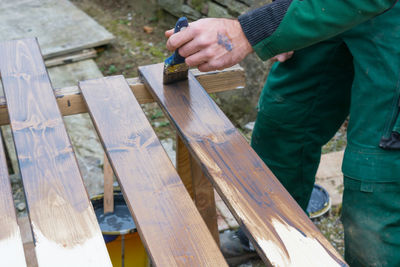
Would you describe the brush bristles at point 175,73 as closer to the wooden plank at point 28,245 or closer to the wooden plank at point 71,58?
the wooden plank at point 28,245

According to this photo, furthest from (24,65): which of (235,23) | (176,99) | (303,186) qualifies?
(303,186)

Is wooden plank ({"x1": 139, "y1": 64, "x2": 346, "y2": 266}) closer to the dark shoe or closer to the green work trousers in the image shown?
the green work trousers

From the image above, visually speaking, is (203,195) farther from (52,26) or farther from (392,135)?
(52,26)

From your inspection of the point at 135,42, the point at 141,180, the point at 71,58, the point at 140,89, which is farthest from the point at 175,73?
the point at 135,42

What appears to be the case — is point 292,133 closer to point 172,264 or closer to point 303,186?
point 303,186

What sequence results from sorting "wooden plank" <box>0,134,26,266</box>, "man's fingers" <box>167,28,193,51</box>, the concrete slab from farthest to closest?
1. the concrete slab
2. "man's fingers" <box>167,28,193,51</box>
3. "wooden plank" <box>0,134,26,266</box>

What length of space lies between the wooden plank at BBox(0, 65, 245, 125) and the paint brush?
0.12 m

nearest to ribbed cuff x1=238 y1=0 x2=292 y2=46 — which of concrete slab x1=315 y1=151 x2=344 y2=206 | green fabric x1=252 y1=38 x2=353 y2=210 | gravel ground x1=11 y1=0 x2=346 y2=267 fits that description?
green fabric x1=252 y1=38 x2=353 y2=210

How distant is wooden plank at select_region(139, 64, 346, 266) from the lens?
43.6 inches

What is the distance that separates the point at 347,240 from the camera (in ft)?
5.79

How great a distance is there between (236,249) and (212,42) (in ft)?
4.56

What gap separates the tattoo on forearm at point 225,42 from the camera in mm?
1458

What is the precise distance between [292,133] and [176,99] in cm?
64

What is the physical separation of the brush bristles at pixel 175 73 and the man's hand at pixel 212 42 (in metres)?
0.16
